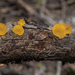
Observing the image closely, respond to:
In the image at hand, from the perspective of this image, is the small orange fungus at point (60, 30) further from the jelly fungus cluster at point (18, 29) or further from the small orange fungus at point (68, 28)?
the jelly fungus cluster at point (18, 29)

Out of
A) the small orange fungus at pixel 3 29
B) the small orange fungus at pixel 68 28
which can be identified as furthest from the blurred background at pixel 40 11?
the small orange fungus at pixel 3 29

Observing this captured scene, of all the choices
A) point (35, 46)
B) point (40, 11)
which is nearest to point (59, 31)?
point (35, 46)

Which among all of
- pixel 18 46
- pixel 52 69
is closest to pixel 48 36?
pixel 18 46

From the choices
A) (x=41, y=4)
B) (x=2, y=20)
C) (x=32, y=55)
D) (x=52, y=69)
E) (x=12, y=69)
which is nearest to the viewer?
(x=32, y=55)

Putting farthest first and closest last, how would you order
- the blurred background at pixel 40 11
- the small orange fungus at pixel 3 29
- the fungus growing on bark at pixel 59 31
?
1. the blurred background at pixel 40 11
2. the fungus growing on bark at pixel 59 31
3. the small orange fungus at pixel 3 29

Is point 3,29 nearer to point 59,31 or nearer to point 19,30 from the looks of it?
point 19,30

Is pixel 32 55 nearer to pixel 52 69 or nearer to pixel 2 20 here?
pixel 52 69

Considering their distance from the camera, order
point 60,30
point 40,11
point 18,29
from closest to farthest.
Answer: point 18,29 < point 60,30 < point 40,11
